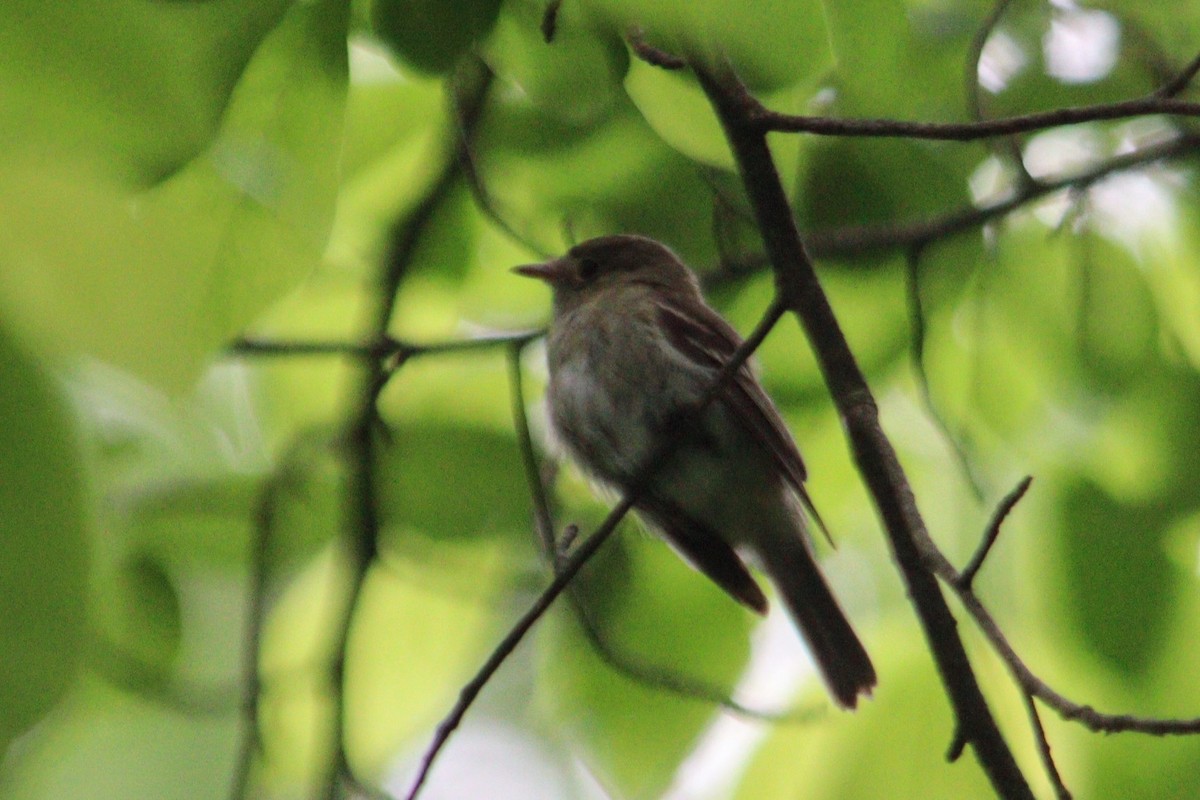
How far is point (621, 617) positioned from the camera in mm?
2900

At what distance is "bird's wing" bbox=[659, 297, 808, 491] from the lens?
3.73 meters

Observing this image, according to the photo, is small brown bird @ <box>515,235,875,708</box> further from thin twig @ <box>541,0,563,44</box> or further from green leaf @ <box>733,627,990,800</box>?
thin twig @ <box>541,0,563,44</box>

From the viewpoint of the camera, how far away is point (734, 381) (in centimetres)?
373

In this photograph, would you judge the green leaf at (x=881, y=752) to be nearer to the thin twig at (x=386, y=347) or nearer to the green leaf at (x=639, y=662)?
the green leaf at (x=639, y=662)

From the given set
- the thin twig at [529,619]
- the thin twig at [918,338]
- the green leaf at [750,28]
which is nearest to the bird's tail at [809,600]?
the thin twig at [918,338]

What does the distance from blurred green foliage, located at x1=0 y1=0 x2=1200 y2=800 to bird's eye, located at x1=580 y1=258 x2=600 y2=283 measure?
0.66m

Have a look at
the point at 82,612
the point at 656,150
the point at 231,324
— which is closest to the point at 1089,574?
the point at 656,150

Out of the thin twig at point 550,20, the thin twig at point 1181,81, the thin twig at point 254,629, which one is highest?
the thin twig at point 1181,81

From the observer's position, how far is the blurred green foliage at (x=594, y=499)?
206cm

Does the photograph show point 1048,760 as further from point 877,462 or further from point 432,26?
point 432,26

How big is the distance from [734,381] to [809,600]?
32.8 inches

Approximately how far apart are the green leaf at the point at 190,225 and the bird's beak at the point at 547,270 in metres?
1.41

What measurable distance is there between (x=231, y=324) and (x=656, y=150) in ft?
3.83

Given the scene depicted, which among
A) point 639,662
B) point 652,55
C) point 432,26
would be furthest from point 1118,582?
point 432,26
